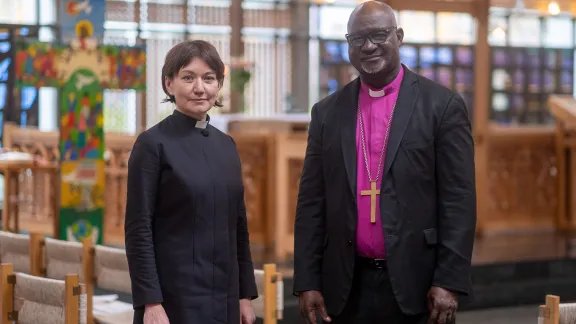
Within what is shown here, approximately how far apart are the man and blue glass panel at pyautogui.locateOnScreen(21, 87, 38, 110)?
1081 cm

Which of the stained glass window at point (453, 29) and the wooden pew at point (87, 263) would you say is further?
the stained glass window at point (453, 29)

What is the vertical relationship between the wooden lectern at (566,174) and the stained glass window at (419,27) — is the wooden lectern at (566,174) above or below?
below

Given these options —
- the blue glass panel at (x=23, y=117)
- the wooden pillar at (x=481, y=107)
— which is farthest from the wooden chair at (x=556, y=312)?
the blue glass panel at (x=23, y=117)

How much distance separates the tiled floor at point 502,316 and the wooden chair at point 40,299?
3569 mm

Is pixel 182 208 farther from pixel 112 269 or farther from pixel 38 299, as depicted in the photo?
pixel 112 269

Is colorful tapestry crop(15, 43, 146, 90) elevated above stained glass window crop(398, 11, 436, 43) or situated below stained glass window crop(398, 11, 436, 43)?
below

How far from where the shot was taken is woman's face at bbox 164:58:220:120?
283 cm

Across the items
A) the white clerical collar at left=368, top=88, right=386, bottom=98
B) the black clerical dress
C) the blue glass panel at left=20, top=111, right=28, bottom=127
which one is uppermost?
the blue glass panel at left=20, top=111, right=28, bottom=127

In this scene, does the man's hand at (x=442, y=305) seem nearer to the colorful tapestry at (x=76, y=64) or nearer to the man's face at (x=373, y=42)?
the man's face at (x=373, y=42)

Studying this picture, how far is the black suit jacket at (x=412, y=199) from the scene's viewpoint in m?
2.93

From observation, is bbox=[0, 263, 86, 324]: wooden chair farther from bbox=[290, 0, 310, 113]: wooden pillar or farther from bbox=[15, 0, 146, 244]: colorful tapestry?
bbox=[290, 0, 310, 113]: wooden pillar

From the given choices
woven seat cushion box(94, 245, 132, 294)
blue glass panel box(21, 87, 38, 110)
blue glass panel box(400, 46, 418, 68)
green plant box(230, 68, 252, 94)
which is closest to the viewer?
woven seat cushion box(94, 245, 132, 294)

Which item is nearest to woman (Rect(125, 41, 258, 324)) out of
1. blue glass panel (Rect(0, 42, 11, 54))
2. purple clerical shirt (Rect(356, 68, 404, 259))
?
purple clerical shirt (Rect(356, 68, 404, 259))

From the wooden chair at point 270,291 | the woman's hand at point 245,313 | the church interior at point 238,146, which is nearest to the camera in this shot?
the woman's hand at point 245,313
